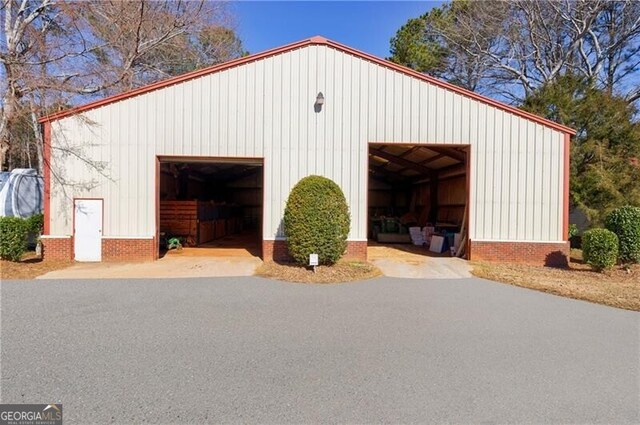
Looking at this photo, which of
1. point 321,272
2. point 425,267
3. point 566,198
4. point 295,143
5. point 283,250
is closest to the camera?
point 321,272

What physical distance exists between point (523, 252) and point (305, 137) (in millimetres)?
7781

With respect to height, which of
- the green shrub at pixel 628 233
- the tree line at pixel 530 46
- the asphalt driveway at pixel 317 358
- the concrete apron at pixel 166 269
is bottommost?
the asphalt driveway at pixel 317 358

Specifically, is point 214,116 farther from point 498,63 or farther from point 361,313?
point 498,63

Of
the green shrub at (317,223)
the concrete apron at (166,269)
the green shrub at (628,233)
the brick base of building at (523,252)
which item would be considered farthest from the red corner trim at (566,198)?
the concrete apron at (166,269)

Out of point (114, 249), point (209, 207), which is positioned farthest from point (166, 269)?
point (209, 207)

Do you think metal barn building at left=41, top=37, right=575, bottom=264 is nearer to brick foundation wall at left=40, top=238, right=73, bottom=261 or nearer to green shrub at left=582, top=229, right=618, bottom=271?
brick foundation wall at left=40, top=238, right=73, bottom=261

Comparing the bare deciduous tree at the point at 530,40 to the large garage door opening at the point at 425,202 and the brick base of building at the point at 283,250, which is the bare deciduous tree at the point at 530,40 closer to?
the large garage door opening at the point at 425,202

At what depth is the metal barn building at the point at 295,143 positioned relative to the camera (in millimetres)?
10469

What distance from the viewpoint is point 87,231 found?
10.4m

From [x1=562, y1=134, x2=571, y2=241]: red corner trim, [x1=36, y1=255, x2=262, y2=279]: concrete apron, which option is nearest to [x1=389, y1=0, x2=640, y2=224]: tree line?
[x1=562, y1=134, x2=571, y2=241]: red corner trim

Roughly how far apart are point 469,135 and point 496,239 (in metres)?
3.44

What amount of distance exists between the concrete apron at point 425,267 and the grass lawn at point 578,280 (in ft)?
1.54

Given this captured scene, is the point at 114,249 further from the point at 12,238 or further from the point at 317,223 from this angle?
the point at 317,223

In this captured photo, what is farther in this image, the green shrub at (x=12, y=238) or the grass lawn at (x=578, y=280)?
the green shrub at (x=12, y=238)
